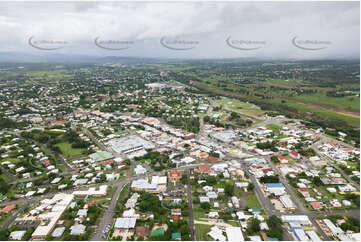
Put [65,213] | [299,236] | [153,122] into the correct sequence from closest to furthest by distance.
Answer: [299,236] → [65,213] → [153,122]

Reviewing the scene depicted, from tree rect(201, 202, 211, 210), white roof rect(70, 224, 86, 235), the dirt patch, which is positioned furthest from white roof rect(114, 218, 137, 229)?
the dirt patch

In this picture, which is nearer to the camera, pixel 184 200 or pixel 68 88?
pixel 184 200

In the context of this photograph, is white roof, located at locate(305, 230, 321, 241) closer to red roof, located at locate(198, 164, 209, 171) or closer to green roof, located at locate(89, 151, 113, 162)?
red roof, located at locate(198, 164, 209, 171)

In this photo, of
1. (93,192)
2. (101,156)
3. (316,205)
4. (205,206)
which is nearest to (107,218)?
(93,192)

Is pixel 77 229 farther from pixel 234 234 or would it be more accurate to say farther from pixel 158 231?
pixel 234 234

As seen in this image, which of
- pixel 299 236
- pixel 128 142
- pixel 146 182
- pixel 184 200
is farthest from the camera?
pixel 128 142

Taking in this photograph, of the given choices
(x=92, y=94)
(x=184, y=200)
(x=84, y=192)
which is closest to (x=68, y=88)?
(x=92, y=94)

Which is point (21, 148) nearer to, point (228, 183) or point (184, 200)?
point (184, 200)
